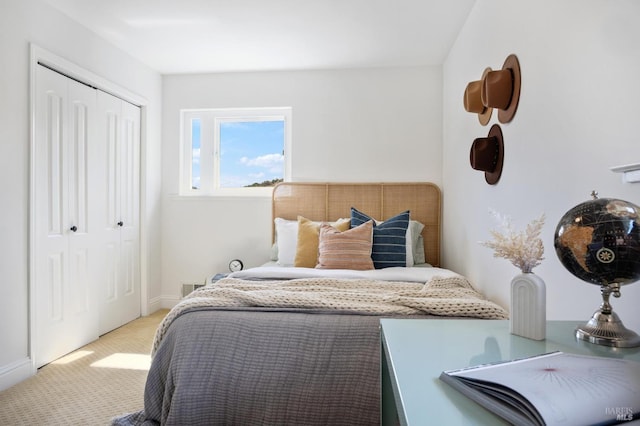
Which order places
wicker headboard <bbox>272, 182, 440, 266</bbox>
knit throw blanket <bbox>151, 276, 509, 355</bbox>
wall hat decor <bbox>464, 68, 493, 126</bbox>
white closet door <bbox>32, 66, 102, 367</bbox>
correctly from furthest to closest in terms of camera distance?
1. wicker headboard <bbox>272, 182, 440, 266</bbox>
2. white closet door <bbox>32, 66, 102, 367</bbox>
3. wall hat decor <bbox>464, 68, 493, 126</bbox>
4. knit throw blanket <bbox>151, 276, 509, 355</bbox>

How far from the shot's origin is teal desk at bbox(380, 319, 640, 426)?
0.62 metres

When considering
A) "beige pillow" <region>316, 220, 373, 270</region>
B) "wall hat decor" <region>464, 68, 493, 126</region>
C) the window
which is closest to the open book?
"wall hat decor" <region>464, 68, 493, 126</region>

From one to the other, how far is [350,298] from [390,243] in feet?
4.00

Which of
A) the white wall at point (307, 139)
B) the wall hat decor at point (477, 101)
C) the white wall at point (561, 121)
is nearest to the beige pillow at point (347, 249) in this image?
the white wall at point (561, 121)

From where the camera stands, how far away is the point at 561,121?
57.0 inches

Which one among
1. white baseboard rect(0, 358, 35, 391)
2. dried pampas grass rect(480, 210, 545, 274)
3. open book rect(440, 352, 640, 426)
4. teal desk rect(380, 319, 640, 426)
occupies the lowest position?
white baseboard rect(0, 358, 35, 391)

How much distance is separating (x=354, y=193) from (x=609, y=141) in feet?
8.76

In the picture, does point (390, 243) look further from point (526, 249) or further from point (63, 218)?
point (63, 218)

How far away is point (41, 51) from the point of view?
2572 mm

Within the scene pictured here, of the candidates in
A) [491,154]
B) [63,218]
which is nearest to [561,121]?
[491,154]

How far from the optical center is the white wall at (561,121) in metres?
1.08

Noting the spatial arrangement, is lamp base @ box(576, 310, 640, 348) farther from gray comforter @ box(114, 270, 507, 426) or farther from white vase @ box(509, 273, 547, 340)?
gray comforter @ box(114, 270, 507, 426)

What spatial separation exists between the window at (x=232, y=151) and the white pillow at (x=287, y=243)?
2.38ft

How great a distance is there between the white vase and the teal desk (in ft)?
0.07
